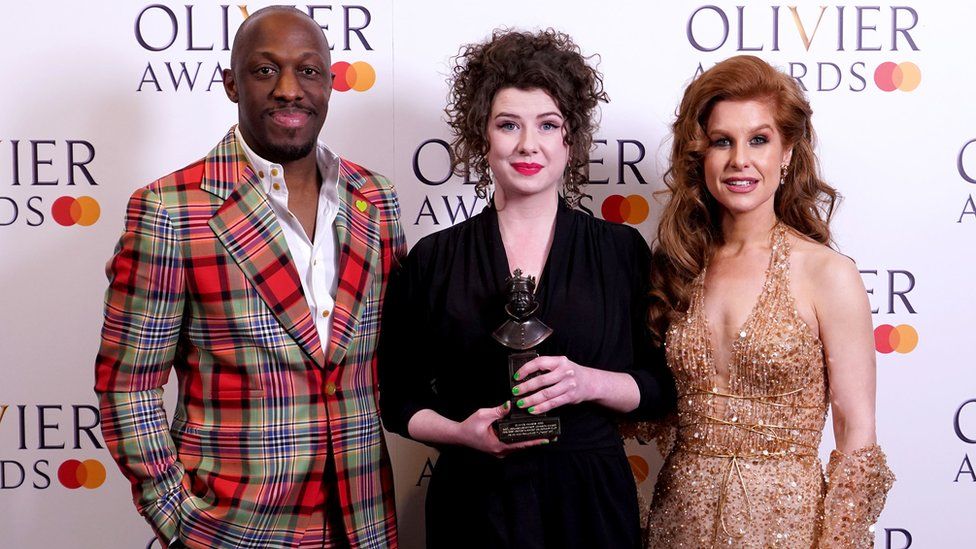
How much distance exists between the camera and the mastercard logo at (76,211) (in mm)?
2502

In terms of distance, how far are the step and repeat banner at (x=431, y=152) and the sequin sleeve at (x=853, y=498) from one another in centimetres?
78

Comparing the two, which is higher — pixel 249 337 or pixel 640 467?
pixel 249 337

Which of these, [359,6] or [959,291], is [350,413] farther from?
[959,291]

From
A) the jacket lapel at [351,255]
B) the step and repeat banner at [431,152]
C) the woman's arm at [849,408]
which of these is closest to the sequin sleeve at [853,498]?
the woman's arm at [849,408]

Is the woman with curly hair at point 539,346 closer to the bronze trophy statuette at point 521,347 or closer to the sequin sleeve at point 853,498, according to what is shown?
the bronze trophy statuette at point 521,347

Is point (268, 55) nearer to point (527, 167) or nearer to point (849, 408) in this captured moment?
point (527, 167)

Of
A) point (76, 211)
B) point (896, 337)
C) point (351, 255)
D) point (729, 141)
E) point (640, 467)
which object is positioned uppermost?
point (729, 141)

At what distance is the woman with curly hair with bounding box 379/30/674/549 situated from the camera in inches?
72.1

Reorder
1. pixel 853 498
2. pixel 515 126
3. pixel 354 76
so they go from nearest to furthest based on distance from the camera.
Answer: pixel 853 498
pixel 515 126
pixel 354 76

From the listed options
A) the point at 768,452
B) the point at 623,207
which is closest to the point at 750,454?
the point at 768,452

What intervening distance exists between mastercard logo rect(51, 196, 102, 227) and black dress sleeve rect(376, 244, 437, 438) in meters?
1.04

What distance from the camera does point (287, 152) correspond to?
1.78m

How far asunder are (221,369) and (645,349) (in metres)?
0.91

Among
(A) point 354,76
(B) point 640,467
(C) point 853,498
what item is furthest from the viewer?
(B) point 640,467
